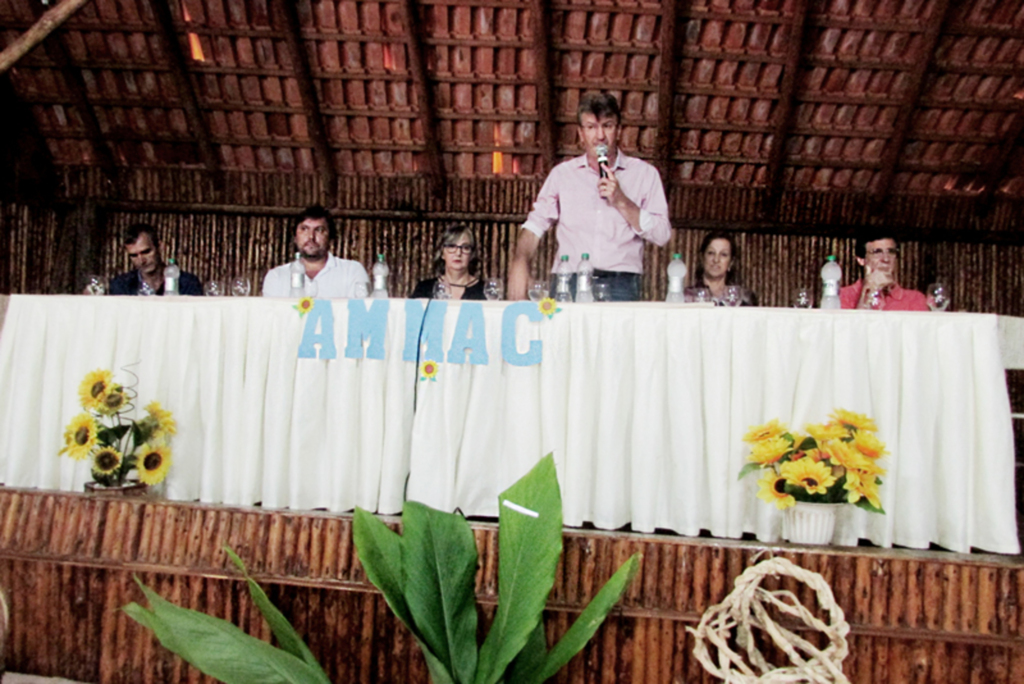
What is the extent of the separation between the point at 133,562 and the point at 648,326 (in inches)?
69.9

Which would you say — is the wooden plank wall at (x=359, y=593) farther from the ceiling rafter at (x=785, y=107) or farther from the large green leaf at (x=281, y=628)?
the ceiling rafter at (x=785, y=107)

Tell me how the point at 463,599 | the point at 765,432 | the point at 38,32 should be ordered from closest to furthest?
1. the point at 463,599
2. the point at 765,432
3. the point at 38,32

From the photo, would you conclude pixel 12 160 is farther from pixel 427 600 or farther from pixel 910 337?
pixel 910 337

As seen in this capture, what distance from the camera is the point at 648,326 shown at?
2.48 metres

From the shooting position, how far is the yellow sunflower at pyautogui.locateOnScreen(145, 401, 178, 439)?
2646mm

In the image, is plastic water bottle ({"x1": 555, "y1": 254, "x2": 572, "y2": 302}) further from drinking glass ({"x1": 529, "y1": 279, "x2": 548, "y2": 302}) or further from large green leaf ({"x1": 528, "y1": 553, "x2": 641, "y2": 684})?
large green leaf ({"x1": 528, "y1": 553, "x2": 641, "y2": 684})

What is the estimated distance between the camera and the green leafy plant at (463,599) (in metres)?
1.87

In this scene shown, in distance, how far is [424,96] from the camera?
5.73 m

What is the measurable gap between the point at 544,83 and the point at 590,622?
4495 millimetres

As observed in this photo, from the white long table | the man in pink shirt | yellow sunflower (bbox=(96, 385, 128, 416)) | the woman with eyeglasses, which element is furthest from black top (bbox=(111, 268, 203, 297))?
the man in pink shirt

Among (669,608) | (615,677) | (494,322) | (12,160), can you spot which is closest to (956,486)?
(669,608)

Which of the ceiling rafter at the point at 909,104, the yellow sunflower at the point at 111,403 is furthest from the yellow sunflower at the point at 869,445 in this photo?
the ceiling rafter at the point at 909,104

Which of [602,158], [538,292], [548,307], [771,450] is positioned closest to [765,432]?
[771,450]

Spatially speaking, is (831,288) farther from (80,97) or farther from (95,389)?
(80,97)
